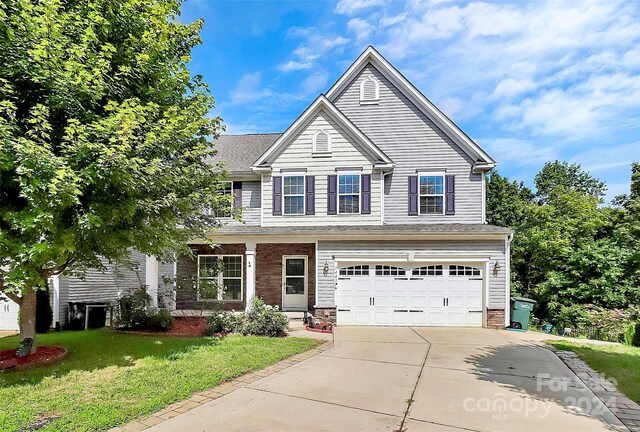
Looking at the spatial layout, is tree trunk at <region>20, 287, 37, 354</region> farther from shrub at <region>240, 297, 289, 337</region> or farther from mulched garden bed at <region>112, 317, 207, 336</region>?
shrub at <region>240, 297, 289, 337</region>

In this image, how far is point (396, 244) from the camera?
43.7 ft

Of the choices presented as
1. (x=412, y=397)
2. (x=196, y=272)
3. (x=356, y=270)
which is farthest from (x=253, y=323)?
(x=412, y=397)

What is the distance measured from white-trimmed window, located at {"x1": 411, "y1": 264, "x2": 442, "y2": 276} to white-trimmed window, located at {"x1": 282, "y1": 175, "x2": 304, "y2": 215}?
16.2 feet

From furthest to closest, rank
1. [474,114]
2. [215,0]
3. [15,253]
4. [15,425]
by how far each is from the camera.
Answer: [474,114]
[215,0]
[15,253]
[15,425]

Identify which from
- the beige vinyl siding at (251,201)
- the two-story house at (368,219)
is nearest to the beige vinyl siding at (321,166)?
the two-story house at (368,219)

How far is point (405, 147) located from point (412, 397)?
11.0m

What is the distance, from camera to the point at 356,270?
13578mm

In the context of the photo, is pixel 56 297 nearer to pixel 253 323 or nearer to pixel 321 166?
pixel 253 323

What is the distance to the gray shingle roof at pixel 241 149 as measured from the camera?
51.7ft

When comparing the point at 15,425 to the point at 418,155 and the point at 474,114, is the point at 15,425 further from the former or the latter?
the point at 474,114

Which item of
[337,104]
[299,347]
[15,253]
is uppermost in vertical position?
[337,104]

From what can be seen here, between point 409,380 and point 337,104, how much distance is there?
11.9m

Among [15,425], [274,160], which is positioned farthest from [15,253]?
[274,160]

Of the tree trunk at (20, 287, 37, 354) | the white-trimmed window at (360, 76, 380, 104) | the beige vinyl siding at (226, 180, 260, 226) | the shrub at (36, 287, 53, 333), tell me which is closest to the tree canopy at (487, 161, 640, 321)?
the white-trimmed window at (360, 76, 380, 104)
